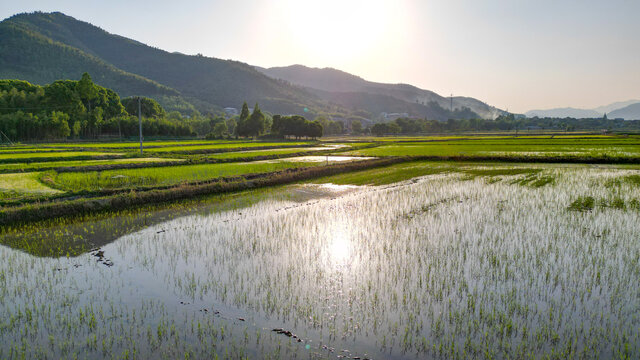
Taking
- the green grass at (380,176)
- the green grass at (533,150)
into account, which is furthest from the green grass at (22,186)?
the green grass at (533,150)

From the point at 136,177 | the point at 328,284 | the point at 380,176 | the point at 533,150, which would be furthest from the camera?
the point at 533,150

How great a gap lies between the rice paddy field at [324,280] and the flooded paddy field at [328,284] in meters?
0.03

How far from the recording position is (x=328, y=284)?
632 cm

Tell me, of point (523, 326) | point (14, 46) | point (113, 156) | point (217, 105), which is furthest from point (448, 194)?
point (217, 105)

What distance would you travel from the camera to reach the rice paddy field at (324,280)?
15.0 ft

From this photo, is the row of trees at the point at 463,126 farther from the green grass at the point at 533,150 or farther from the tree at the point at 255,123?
the green grass at the point at 533,150

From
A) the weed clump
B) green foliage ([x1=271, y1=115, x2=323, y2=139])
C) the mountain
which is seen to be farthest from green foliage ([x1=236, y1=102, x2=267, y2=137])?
the mountain

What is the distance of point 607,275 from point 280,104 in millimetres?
171895

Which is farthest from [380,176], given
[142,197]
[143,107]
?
[143,107]

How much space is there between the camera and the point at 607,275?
665 cm

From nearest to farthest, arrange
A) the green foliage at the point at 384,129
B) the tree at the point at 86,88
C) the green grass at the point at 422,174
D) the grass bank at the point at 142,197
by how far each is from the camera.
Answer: the grass bank at the point at 142,197 → the green grass at the point at 422,174 → the tree at the point at 86,88 → the green foliage at the point at 384,129

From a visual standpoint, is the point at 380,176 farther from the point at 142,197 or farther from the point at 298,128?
the point at 298,128

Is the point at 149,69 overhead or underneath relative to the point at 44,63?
overhead

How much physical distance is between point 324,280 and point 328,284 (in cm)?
21
